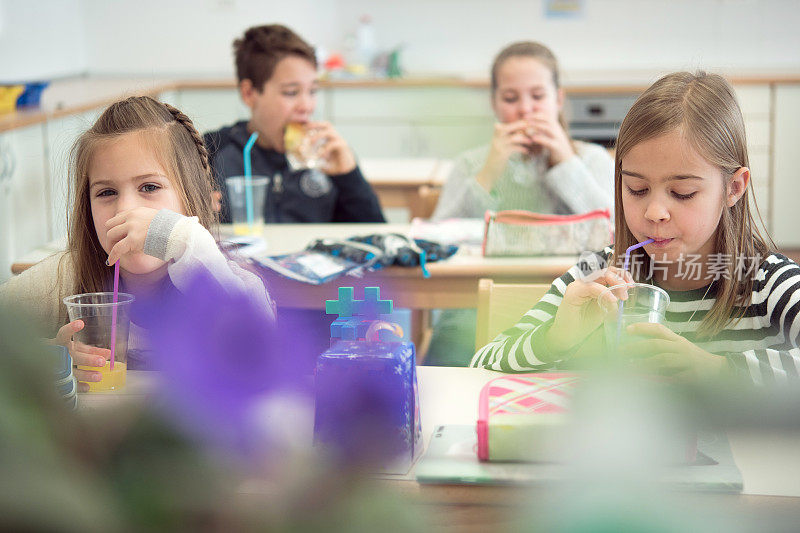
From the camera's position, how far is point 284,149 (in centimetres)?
239

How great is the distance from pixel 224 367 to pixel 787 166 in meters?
4.41

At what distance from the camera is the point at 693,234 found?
105cm

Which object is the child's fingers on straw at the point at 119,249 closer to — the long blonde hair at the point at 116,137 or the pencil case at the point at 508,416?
the long blonde hair at the point at 116,137

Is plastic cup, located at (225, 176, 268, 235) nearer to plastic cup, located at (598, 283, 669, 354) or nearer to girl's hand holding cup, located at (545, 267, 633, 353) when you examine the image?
girl's hand holding cup, located at (545, 267, 633, 353)

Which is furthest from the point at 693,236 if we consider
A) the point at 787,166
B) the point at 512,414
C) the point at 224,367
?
the point at 787,166

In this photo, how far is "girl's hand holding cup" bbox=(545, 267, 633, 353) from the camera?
91 centimetres

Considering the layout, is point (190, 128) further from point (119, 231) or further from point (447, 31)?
point (447, 31)

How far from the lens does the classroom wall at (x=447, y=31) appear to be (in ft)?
15.3

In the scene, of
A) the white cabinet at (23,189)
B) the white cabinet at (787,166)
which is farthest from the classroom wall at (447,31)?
the white cabinet at (23,189)

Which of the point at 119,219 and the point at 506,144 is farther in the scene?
the point at 506,144

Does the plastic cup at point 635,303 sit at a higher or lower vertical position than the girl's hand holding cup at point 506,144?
lower

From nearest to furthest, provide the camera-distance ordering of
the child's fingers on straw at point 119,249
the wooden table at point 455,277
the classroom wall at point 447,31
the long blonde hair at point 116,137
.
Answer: the child's fingers on straw at point 119,249 → the long blonde hair at point 116,137 → the wooden table at point 455,277 → the classroom wall at point 447,31

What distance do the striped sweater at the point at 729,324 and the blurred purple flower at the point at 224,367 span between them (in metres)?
0.67

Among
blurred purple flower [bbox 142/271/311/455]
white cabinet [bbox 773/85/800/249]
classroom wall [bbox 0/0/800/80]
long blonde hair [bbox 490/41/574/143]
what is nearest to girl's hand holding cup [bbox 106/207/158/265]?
blurred purple flower [bbox 142/271/311/455]
